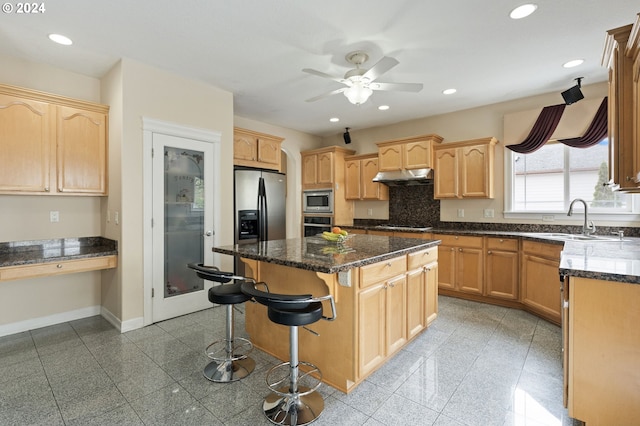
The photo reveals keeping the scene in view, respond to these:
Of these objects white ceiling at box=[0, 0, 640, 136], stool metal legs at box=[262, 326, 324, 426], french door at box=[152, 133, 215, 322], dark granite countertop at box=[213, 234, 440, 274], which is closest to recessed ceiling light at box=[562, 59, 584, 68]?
white ceiling at box=[0, 0, 640, 136]

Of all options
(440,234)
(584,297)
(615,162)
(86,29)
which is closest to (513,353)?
(584,297)

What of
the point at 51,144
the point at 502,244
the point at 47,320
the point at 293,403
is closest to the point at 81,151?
the point at 51,144

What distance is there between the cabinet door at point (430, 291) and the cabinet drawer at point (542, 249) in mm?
1303

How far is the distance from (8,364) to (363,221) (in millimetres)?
5033

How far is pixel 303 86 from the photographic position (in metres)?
3.88

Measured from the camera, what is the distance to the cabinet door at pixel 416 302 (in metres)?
2.76

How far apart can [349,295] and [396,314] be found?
2.37 feet

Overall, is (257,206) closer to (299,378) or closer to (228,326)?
(228,326)

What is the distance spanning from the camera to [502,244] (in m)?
3.91

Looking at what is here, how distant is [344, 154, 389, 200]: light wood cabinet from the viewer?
5.54 metres

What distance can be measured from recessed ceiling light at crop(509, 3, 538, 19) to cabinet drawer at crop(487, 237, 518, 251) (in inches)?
98.5

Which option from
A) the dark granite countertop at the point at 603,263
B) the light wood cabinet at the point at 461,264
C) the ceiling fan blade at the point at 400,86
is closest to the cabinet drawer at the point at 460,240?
the light wood cabinet at the point at 461,264

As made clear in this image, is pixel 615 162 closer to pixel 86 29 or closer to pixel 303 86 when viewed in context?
pixel 303 86

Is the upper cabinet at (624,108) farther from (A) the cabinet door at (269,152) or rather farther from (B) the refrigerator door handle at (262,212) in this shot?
(A) the cabinet door at (269,152)
